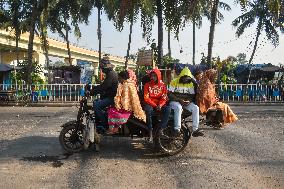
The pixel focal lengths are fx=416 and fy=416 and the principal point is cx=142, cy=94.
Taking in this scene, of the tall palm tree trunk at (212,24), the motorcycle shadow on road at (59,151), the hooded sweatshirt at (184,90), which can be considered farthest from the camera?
the tall palm tree trunk at (212,24)

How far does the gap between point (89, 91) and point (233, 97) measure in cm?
1591

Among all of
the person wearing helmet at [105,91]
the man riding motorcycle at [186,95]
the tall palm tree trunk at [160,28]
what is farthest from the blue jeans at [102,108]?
the tall palm tree trunk at [160,28]

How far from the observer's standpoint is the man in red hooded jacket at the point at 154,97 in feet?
25.9

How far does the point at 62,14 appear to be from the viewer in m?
40.4

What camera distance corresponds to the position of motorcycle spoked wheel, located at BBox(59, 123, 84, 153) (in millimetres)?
7996

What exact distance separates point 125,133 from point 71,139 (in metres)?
1.06

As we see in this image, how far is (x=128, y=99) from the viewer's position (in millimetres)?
7871

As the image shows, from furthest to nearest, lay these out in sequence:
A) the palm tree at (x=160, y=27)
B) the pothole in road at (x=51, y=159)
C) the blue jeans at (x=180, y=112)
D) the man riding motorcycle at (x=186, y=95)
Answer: the palm tree at (x=160, y=27)
the man riding motorcycle at (x=186, y=95)
the blue jeans at (x=180, y=112)
the pothole in road at (x=51, y=159)

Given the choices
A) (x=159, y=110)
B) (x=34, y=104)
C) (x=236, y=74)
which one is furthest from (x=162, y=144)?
(x=236, y=74)

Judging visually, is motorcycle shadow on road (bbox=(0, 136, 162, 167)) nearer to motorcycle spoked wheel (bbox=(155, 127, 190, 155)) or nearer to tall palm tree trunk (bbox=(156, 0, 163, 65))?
motorcycle spoked wheel (bbox=(155, 127, 190, 155))

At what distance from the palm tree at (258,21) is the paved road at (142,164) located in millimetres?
29965

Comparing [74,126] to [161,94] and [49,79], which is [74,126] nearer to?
[161,94]

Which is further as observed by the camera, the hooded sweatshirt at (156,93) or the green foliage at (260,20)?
the green foliage at (260,20)

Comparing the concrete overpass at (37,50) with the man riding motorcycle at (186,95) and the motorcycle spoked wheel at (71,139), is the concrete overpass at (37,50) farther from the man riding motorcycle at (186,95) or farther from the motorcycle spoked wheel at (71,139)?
the motorcycle spoked wheel at (71,139)
